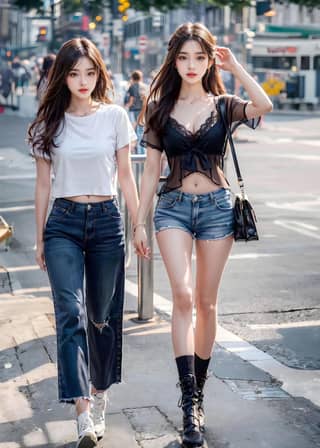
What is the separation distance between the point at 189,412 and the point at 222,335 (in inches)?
96.9

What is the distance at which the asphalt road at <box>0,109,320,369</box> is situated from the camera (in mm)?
7879

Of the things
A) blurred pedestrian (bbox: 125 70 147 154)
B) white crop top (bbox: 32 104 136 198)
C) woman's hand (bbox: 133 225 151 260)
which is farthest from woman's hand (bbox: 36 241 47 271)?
blurred pedestrian (bbox: 125 70 147 154)

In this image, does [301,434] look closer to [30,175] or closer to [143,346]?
[143,346]

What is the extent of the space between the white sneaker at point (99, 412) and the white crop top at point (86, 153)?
1.01 m

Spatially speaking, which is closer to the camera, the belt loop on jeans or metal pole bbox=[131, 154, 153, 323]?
the belt loop on jeans

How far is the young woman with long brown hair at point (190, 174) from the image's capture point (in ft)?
17.5

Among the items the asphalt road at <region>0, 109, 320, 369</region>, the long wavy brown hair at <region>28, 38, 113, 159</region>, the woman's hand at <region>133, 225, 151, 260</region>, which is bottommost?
the asphalt road at <region>0, 109, 320, 369</region>

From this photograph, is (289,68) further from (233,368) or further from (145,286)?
(233,368)

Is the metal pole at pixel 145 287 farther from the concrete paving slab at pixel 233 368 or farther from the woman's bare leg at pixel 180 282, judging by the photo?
the woman's bare leg at pixel 180 282

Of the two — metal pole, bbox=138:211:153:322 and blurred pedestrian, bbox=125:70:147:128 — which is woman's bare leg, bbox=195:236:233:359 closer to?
metal pole, bbox=138:211:153:322

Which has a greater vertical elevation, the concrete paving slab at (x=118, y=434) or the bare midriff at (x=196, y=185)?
the bare midriff at (x=196, y=185)

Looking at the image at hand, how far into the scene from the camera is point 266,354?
709 cm

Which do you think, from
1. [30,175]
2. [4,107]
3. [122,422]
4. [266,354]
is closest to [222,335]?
[266,354]

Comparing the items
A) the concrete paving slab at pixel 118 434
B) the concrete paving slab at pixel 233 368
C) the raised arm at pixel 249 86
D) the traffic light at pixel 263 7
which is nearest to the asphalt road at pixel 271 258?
the concrete paving slab at pixel 233 368
